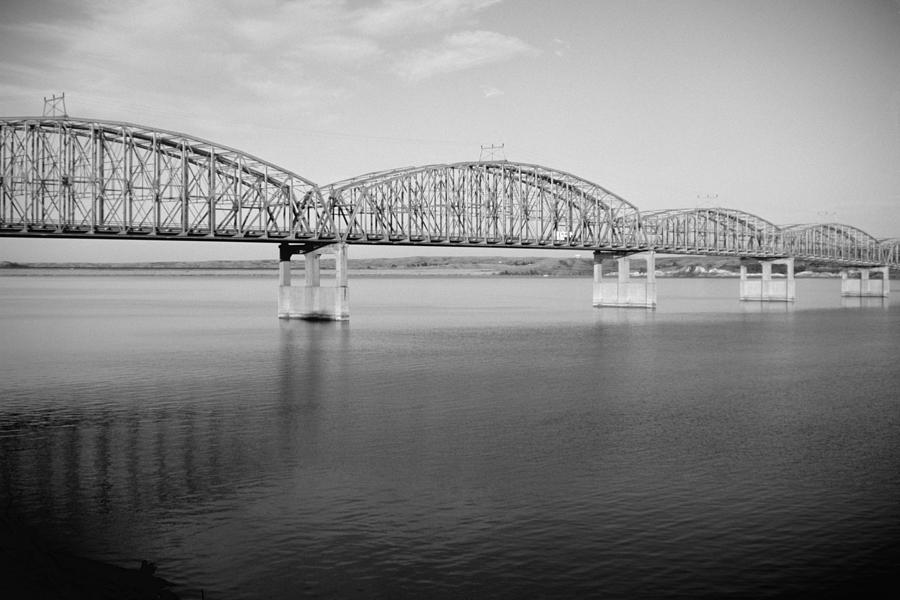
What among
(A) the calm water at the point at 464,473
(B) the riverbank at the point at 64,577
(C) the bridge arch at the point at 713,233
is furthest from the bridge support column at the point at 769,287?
(B) the riverbank at the point at 64,577

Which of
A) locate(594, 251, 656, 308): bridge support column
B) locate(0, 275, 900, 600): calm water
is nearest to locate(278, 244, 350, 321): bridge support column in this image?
locate(0, 275, 900, 600): calm water

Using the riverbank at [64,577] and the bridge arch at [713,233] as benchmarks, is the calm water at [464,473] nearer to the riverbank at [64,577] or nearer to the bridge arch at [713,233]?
the riverbank at [64,577]

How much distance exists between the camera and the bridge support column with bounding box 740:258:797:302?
175625 millimetres

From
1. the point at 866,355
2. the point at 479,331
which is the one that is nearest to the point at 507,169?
the point at 479,331

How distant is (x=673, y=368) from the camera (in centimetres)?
5822

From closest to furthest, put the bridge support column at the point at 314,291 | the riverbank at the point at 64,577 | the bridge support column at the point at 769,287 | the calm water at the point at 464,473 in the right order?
the riverbank at the point at 64,577 → the calm water at the point at 464,473 → the bridge support column at the point at 314,291 → the bridge support column at the point at 769,287

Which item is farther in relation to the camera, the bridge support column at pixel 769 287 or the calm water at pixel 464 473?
the bridge support column at pixel 769 287

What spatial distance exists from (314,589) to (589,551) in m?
6.49

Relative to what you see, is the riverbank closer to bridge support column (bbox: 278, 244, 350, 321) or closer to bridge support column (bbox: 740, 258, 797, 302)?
bridge support column (bbox: 278, 244, 350, 321)

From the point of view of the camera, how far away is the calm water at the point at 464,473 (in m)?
19.4

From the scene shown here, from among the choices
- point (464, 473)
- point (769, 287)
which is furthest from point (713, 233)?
point (464, 473)

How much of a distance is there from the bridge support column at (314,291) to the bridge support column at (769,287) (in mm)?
105587

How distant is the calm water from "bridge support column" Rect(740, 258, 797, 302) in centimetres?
12104

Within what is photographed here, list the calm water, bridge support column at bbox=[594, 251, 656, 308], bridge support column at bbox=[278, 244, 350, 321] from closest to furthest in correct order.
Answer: the calm water, bridge support column at bbox=[278, 244, 350, 321], bridge support column at bbox=[594, 251, 656, 308]
